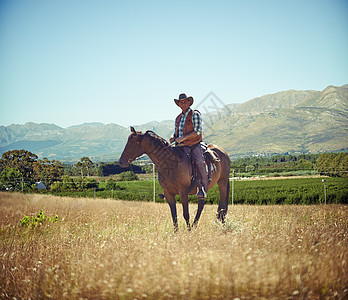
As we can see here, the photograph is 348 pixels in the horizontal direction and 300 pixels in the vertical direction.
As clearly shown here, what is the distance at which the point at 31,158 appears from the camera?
3422cm

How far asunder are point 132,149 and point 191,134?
1.31m

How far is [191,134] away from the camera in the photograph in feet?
20.4

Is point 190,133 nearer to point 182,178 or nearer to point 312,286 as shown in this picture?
point 182,178

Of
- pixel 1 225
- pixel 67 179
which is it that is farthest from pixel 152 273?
pixel 67 179

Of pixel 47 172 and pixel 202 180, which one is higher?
pixel 202 180

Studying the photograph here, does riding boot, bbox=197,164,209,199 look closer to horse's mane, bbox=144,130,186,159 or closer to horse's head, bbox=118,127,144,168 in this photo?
horse's mane, bbox=144,130,186,159

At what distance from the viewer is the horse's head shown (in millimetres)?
5809

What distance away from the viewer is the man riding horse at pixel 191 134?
6266 mm

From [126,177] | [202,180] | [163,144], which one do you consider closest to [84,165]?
[126,177]

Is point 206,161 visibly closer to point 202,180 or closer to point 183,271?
point 202,180

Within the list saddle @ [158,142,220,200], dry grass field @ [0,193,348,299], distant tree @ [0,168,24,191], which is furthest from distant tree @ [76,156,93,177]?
dry grass field @ [0,193,348,299]

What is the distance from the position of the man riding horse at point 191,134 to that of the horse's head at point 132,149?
2.73ft

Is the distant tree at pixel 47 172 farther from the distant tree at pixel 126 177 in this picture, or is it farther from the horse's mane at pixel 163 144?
Answer: the horse's mane at pixel 163 144

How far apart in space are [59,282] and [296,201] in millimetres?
23012
